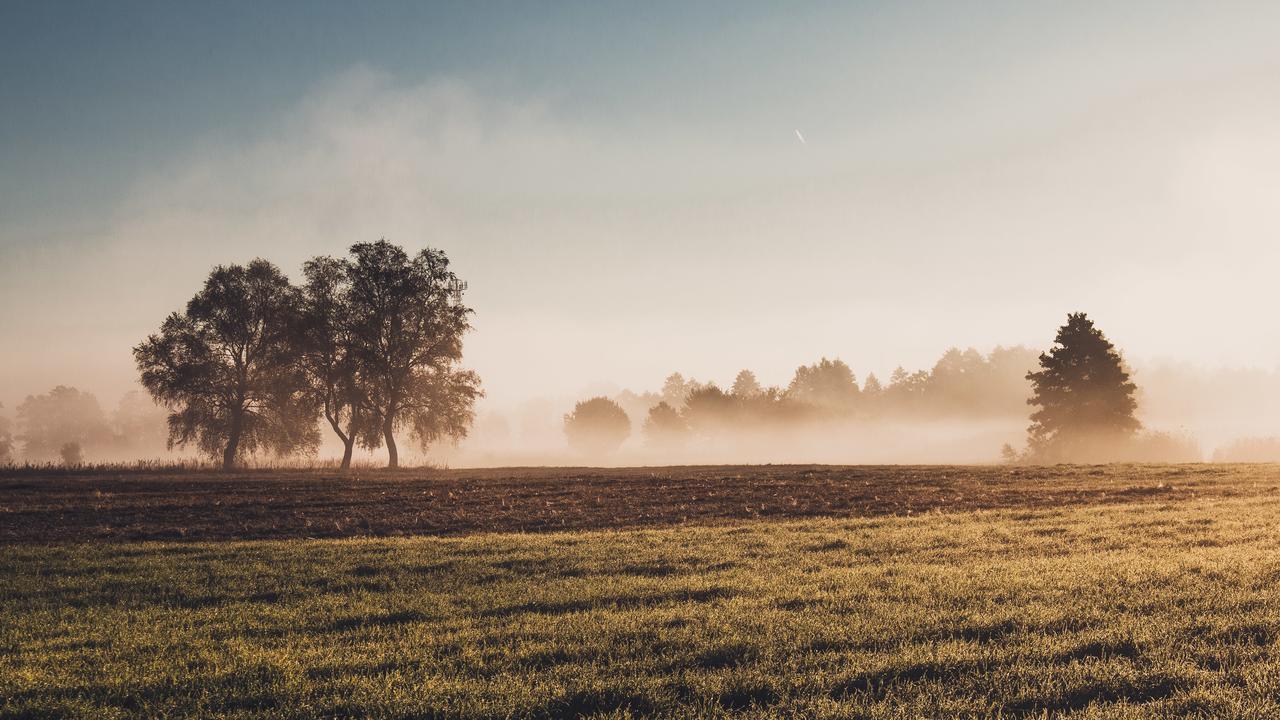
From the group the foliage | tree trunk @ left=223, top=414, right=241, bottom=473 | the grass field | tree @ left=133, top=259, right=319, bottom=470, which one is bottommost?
the foliage

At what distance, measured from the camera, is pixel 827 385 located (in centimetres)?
13888

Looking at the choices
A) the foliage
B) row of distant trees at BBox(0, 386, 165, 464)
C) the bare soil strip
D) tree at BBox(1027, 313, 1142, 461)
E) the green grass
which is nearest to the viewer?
the green grass

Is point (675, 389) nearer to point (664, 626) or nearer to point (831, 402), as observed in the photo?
point (831, 402)

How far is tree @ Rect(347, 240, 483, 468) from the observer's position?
48000mm

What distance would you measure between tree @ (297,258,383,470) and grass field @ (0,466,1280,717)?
115ft

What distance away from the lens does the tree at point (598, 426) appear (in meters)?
139

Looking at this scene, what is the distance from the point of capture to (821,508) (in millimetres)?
19141

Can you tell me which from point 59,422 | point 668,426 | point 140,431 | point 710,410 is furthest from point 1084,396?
point 59,422

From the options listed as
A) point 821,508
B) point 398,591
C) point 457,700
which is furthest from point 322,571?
point 821,508

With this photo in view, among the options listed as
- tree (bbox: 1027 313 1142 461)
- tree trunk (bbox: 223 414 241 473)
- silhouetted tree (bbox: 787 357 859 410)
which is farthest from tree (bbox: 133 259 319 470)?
silhouetted tree (bbox: 787 357 859 410)

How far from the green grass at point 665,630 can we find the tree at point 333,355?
117 feet

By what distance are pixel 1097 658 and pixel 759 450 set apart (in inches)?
4373

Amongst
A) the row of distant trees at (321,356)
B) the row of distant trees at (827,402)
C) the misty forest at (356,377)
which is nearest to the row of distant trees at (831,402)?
the row of distant trees at (827,402)

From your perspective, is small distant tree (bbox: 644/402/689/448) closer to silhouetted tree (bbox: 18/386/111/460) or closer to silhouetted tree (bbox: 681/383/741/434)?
silhouetted tree (bbox: 681/383/741/434)
